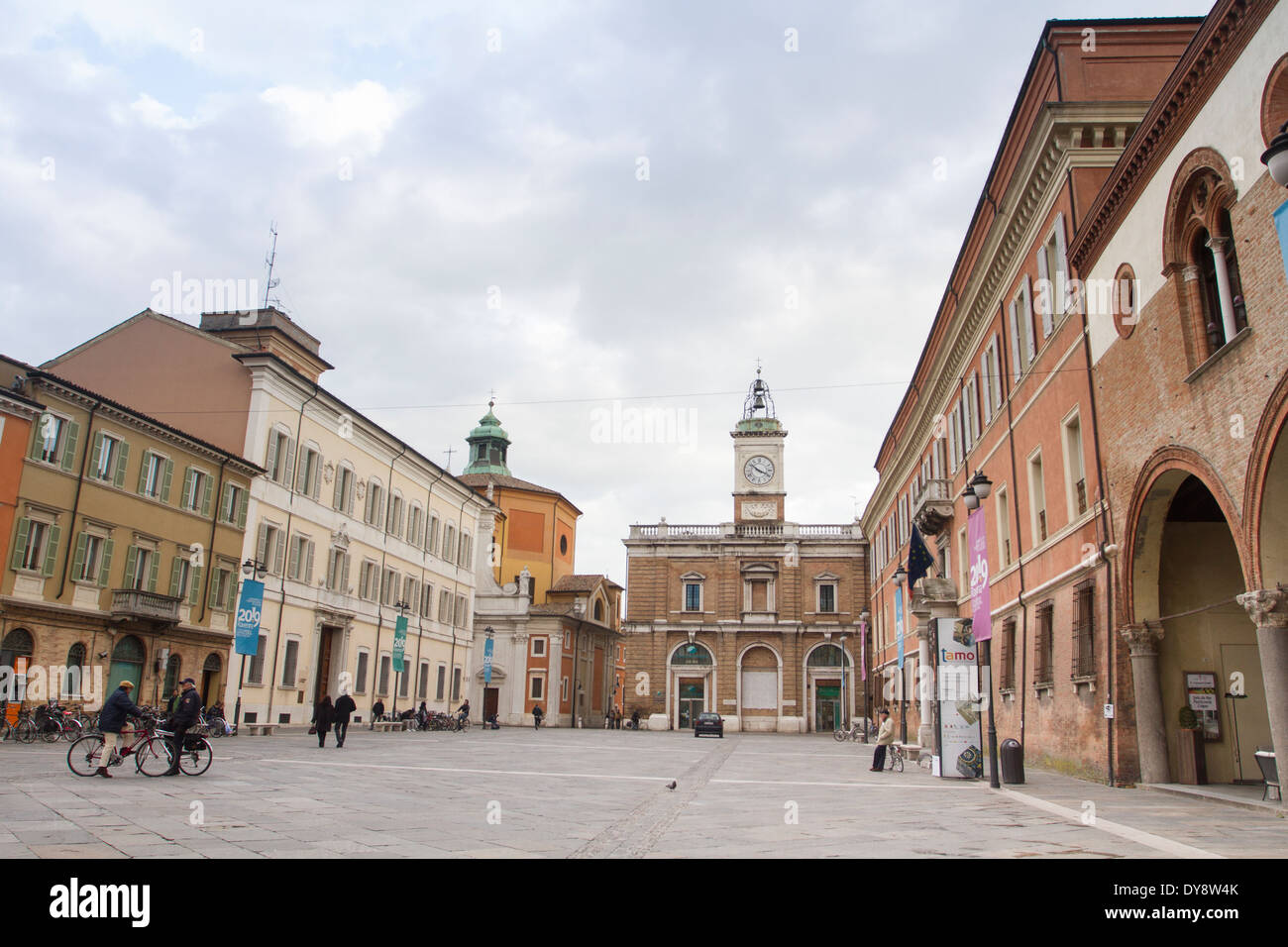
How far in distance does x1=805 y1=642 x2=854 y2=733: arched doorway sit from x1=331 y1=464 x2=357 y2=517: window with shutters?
114 feet

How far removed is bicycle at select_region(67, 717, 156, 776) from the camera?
46.7 ft

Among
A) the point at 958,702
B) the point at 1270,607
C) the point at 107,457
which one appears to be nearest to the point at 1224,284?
the point at 1270,607

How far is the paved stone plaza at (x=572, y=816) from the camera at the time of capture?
856 centimetres

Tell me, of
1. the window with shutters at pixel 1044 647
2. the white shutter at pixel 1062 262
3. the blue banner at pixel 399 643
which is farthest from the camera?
the blue banner at pixel 399 643

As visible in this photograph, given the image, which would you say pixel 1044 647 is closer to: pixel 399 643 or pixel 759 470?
pixel 399 643

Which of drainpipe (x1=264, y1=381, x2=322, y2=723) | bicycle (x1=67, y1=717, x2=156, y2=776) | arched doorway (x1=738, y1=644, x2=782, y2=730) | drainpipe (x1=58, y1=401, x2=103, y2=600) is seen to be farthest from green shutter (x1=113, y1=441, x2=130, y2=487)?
arched doorway (x1=738, y1=644, x2=782, y2=730)

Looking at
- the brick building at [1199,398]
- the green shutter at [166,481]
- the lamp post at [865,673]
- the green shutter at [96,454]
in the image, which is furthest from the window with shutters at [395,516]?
the brick building at [1199,398]

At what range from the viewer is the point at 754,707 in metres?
63.9

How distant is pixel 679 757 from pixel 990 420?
1265 centimetres

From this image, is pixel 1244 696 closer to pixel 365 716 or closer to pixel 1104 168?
pixel 1104 168

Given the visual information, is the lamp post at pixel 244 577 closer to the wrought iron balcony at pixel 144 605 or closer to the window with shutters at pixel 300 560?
the wrought iron balcony at pixel 144 605

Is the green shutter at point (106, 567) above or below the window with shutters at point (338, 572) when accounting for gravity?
below

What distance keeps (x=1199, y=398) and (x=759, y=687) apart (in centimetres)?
5315
